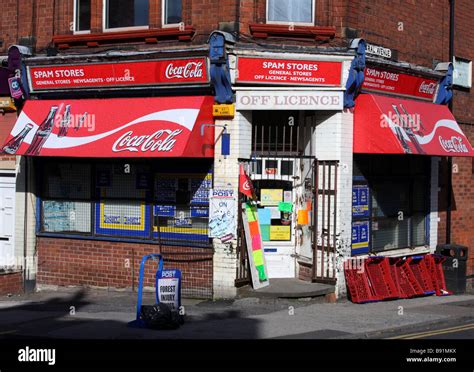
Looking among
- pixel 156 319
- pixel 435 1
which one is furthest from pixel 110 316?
pixel 435 1

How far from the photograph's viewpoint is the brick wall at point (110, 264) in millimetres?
16406

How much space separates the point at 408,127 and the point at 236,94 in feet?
12.3

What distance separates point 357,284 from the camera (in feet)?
53.3

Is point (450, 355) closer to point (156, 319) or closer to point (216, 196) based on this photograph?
point (156, 319)

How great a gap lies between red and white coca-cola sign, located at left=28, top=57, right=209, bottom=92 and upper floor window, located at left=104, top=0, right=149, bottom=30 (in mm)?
956

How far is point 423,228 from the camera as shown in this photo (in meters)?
19.4

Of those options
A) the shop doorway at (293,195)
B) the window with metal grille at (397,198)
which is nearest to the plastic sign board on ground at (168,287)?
the shop doorway at (293,195)

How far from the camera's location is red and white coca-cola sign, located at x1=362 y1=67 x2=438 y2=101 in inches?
664

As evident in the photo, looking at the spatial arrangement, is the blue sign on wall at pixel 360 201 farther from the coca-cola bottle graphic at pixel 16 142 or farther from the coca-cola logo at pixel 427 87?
the coca-cola bottle graphic at pixel 16 142

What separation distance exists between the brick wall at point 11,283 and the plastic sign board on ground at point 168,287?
5803 millimetres

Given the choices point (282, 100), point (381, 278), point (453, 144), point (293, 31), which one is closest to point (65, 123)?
point (282, 100)

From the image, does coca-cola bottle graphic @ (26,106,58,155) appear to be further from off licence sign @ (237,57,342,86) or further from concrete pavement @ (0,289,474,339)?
off licence sign @ (237,57,342,86)

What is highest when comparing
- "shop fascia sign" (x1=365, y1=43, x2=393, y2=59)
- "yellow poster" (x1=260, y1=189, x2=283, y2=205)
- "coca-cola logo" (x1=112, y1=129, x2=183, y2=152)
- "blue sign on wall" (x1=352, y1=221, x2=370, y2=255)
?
"shop fascia sign" (x1=365, y1=43, x2=393, y2=59)

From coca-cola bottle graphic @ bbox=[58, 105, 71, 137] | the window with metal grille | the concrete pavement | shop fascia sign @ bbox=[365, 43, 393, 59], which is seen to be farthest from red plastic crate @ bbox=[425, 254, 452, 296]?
coca-cola bottle graphic @ bbox=[58, 105, 71, 137]
